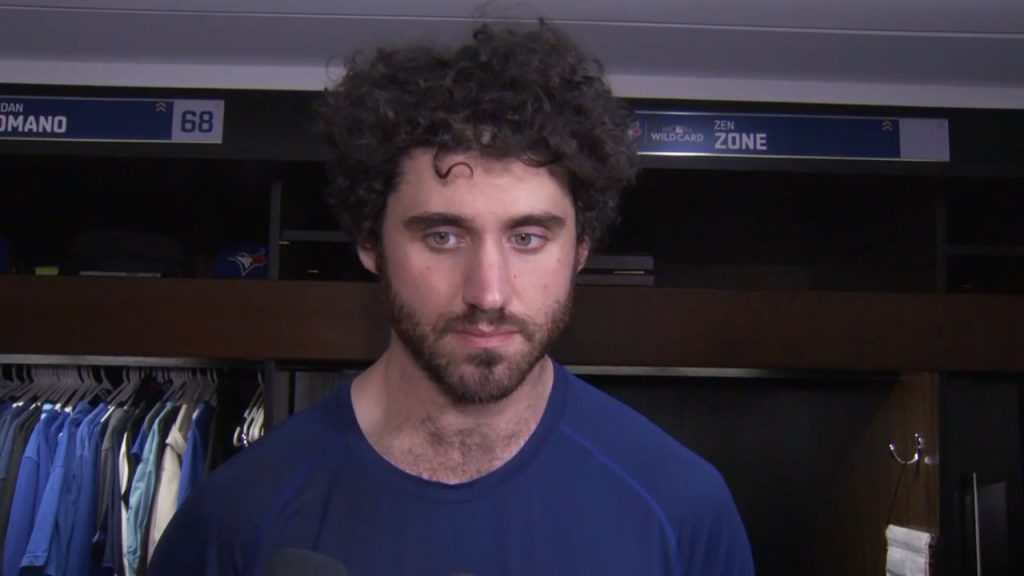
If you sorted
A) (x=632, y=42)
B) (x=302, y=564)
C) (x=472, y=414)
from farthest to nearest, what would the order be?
(x=632, y=42), (x=472, y=414), (x=302, y=564)

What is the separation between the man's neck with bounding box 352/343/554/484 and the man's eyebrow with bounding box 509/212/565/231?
202mm

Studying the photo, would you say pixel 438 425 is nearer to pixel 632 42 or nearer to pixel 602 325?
pixel 602 325

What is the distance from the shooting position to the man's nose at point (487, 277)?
1182 millimetres

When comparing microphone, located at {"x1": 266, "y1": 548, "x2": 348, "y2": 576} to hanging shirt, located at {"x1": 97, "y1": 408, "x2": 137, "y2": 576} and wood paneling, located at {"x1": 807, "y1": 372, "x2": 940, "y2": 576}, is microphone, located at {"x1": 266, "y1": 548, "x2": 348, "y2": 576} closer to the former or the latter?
hanging shirt, located at {"x1": 97, "y1": 408, "x2": 137, "y2": 576}

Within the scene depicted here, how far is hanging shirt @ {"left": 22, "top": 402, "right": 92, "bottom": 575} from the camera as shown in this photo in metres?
2.45

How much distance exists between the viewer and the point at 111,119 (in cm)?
248

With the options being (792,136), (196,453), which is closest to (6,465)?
(196,453)

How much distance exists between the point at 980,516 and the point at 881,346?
516 millimetres

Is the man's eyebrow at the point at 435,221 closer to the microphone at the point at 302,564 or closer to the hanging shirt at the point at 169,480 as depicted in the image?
the microphone at the point at 302,564

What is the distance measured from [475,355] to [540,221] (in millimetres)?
183

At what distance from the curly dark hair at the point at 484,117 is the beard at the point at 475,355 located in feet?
0.63

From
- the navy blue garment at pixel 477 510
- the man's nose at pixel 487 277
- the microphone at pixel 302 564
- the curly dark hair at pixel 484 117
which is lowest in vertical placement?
the microphone at pixel 302 564

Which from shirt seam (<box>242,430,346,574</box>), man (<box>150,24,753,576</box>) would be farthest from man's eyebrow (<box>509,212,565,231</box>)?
shirt seam (<box>242,430,346,574</box>)

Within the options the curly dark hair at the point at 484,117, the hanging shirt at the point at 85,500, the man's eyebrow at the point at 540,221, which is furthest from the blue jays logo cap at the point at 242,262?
the man's eyebrow at the point at 540,221
